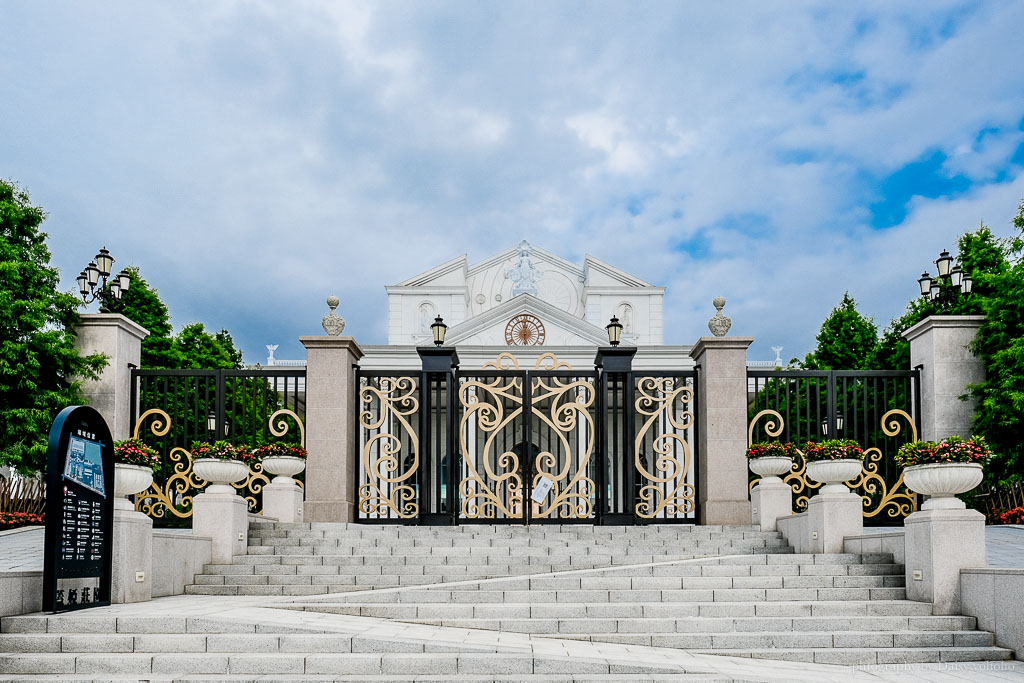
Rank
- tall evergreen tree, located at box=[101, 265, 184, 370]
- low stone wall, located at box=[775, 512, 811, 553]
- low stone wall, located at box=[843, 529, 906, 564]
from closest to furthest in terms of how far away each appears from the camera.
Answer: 1. low stone wall, located at box=[843, 529, 906, 564]
2. low stone wall, located at box=[775, 512, 811, 553]
3. tall evergreen tree, located at box=[101, 265, 184, 370]

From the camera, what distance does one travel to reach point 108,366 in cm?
1431

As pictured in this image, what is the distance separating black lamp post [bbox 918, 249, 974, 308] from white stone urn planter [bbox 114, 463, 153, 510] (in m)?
12.7

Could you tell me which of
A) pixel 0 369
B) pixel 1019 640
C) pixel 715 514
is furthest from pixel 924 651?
pixel 0 369

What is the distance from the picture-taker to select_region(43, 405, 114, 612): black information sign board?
786 cm

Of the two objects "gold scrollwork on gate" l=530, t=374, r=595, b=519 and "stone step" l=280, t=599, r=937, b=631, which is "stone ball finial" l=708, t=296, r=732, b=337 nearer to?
"gold scrollwork on gate" l=530, t=374, r=595, b=519

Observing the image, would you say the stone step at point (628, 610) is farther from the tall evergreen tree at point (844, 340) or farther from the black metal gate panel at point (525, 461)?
the tall evergreen tree at point (844, 340)

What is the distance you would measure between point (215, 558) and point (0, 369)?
6.43m

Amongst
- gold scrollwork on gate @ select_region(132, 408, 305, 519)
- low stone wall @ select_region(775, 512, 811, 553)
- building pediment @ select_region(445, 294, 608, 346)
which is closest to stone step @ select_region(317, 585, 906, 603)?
low stone wall @ select_region(775, 512, 811, 553)

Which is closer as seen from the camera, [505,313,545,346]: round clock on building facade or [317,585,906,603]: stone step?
[317,585,906,603]: stone step

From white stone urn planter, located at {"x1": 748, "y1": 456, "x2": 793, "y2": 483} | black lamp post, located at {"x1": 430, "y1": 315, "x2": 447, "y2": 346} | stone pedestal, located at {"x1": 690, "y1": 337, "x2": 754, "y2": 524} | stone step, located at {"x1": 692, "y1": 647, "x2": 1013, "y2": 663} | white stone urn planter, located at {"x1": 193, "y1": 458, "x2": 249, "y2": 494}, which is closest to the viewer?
stone step, located at {"x1": 692, "y1": 647, "x2": 1013, "y2": 663}

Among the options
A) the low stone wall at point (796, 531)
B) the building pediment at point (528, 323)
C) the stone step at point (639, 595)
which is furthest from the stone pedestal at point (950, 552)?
the building pediment at point (528, 323)

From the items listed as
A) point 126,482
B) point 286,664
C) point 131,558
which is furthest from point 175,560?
point 286,664

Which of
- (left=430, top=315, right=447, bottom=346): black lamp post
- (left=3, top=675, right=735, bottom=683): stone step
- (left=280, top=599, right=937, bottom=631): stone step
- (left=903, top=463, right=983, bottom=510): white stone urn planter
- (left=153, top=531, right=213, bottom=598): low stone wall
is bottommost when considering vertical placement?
(left=3, top=675, right=735, bottom=683): stone step

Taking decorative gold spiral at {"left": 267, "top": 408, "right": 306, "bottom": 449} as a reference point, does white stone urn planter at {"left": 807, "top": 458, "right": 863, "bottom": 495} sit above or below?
below
